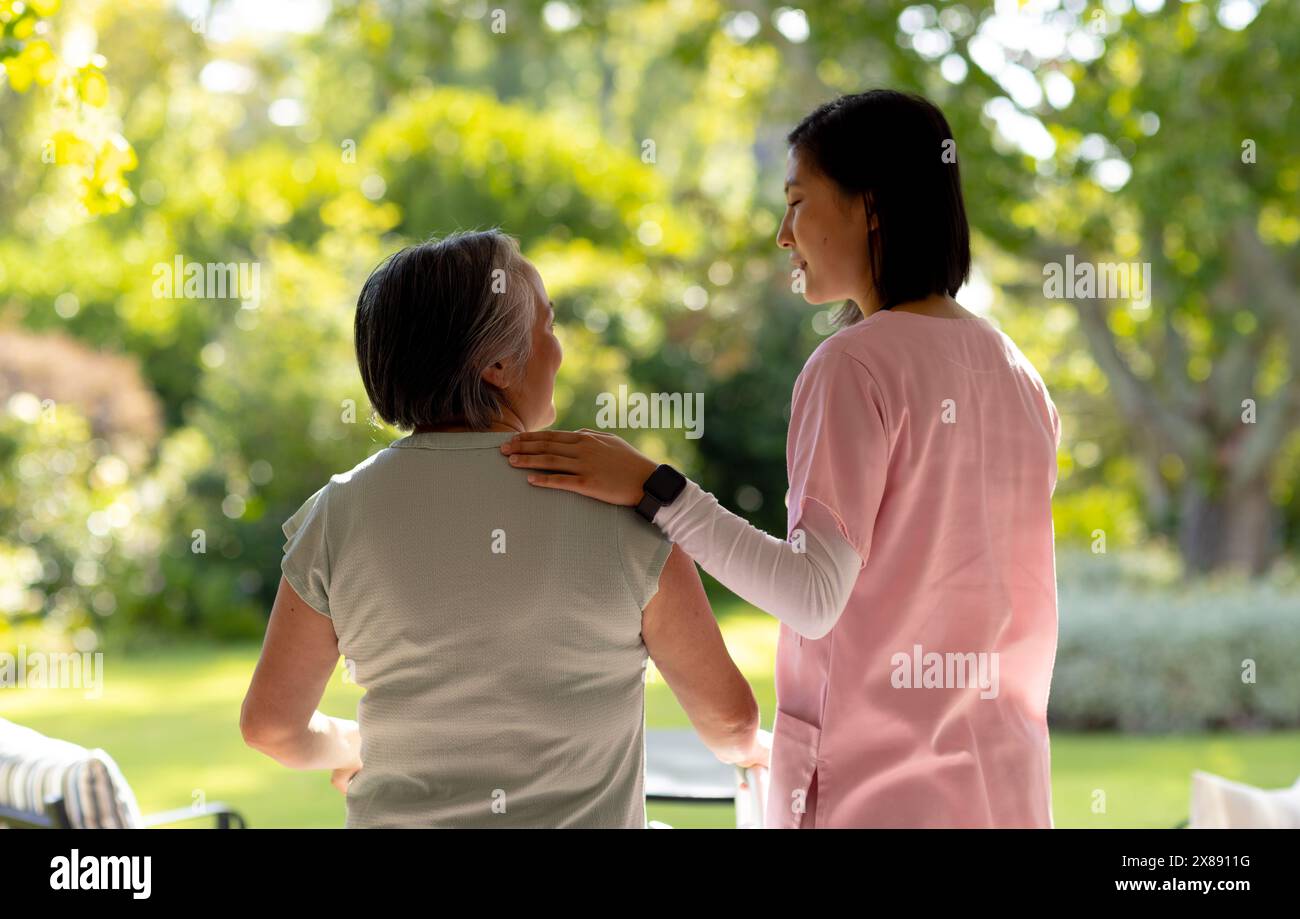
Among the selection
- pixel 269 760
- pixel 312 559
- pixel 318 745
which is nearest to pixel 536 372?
pixel 312 559

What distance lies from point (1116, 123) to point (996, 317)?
579cm

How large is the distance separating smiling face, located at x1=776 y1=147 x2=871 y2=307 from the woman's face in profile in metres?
0.33

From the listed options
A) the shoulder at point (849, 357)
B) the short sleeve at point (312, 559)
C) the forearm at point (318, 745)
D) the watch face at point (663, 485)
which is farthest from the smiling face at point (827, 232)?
the forearm at point (318, 745)

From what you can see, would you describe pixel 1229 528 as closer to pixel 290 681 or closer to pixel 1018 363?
pixel 1018 363

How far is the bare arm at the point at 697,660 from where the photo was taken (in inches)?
68.3

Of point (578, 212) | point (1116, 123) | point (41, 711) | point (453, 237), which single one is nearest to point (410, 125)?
point (578, 212)

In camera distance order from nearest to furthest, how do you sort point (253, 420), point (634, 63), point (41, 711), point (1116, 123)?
1. point (1116, 123)
2. point (41, 711)
3. point (253, 420)
4. point (634, 63)

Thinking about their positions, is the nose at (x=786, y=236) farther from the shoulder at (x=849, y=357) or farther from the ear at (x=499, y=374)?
the ear at (x=499, y=374)

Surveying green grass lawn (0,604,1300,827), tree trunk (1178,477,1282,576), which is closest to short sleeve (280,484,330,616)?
green grass lawn (0,604,1300,827)

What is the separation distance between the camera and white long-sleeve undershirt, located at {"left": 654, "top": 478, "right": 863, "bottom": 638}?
5.31 feet

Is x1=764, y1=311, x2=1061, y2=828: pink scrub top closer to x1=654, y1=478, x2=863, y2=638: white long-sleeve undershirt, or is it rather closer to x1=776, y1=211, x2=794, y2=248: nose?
x1=654, y1=478, x2=863, y2=638: white long-sleeve undershirt

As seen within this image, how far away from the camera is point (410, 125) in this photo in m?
15.3

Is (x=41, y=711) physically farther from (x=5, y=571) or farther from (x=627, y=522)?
(x=627, y=522)

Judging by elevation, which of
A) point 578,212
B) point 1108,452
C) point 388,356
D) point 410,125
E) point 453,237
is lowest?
point 388,356
